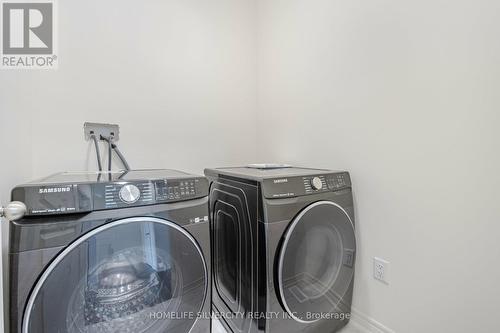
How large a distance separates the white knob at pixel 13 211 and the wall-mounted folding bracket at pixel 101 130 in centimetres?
89

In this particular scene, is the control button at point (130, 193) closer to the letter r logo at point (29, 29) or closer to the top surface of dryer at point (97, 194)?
the top surface of dryer at point (97, 194)

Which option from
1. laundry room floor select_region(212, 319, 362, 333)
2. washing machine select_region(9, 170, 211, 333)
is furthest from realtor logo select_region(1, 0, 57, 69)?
laundry room floor select_region(212, 319, 362, 333)

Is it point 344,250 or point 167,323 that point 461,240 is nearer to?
point 344,250

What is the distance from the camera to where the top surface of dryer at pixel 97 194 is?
0.76 metres

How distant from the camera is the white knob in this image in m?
0.66

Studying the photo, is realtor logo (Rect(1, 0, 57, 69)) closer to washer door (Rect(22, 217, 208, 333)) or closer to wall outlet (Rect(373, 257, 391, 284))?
washer door (Rect(22, 217, 208, 333))

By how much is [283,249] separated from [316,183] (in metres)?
0.36

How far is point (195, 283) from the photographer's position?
1.00 metres

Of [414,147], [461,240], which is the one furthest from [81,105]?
[461,240]

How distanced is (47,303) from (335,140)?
58.1 inches

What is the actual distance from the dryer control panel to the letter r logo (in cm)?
141

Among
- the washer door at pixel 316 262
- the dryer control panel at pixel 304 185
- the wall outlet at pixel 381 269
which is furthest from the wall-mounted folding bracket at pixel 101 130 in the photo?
the wall outlet at pixel 381 269

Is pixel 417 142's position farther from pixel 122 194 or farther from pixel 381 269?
pixel 122 194

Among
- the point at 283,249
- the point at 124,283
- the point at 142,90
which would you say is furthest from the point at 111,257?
the point at 142,90
